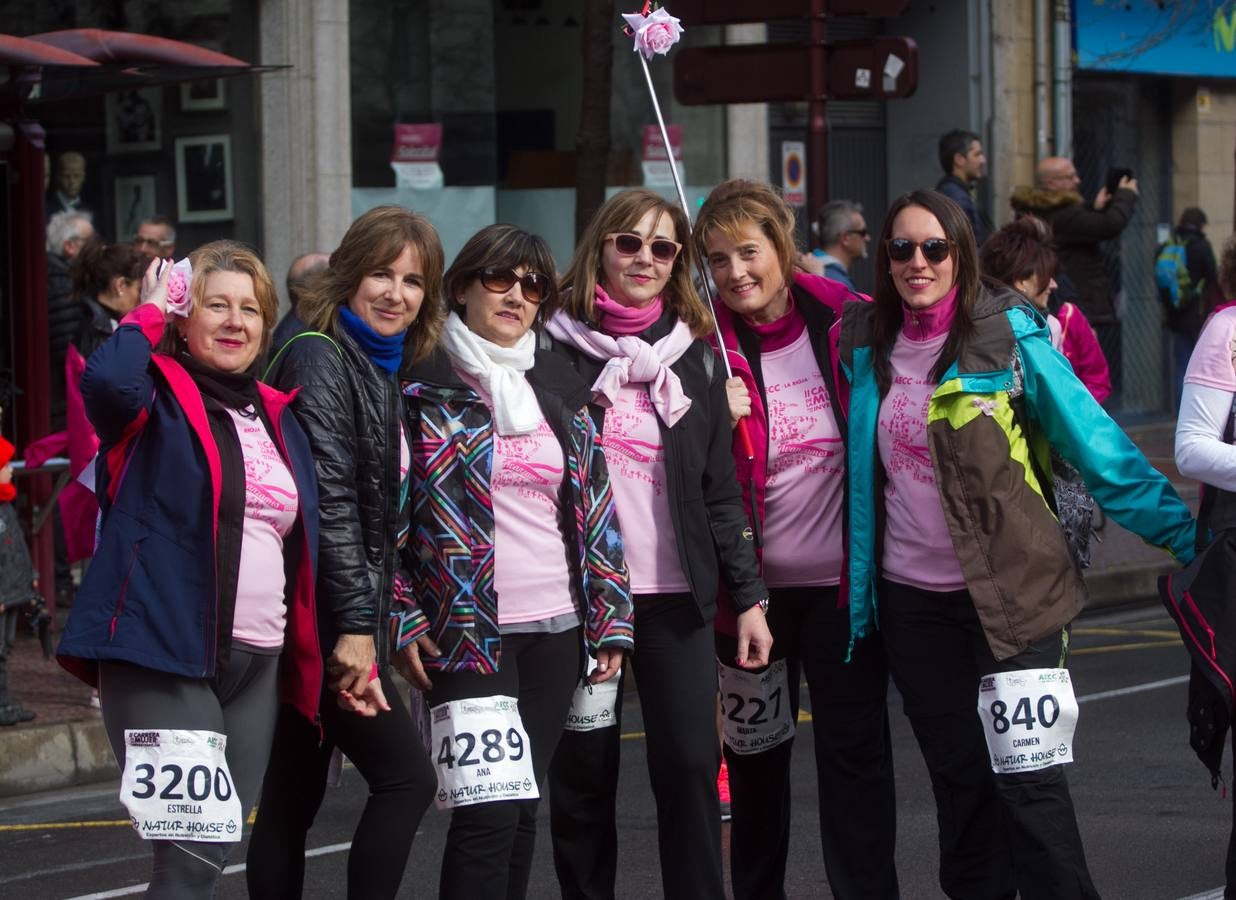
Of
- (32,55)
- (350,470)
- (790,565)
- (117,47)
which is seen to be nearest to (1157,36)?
(117,47)

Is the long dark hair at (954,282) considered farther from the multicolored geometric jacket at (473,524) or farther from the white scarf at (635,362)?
the multicolored geometric jacket at (473,524)

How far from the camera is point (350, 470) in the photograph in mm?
4688

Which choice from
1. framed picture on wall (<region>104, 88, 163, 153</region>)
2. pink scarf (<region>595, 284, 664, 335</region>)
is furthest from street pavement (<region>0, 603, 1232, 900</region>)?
framed picture on wall (<region>104, 88, 163, 153</region>)

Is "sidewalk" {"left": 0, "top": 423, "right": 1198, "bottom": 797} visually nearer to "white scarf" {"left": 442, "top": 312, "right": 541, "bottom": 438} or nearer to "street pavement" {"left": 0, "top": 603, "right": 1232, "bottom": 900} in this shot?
"street pavement" {"left": 0, "top": 603, "right": 1232, "bottom": 900}

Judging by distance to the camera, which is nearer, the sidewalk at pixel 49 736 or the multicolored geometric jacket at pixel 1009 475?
the multicolored geometric jacket at pixel 1009 475

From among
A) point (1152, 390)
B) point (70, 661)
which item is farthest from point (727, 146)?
point (70, 661)

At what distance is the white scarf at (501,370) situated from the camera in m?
4.82

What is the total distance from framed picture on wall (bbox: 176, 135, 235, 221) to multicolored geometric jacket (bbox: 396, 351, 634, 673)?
Answer: 8901mm

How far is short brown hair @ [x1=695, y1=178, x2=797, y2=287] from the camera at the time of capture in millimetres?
5340

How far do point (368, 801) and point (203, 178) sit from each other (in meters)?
9.33

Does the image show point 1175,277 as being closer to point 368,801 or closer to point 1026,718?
point 1026,718

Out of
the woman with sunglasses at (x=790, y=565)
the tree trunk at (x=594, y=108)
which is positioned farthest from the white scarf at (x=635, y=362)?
the tree trunk at (x=594, y=108)

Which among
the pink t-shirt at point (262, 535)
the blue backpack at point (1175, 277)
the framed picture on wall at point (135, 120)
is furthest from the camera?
the blue backpack at point (1175, 277)

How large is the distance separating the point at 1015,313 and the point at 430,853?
8.58ft
